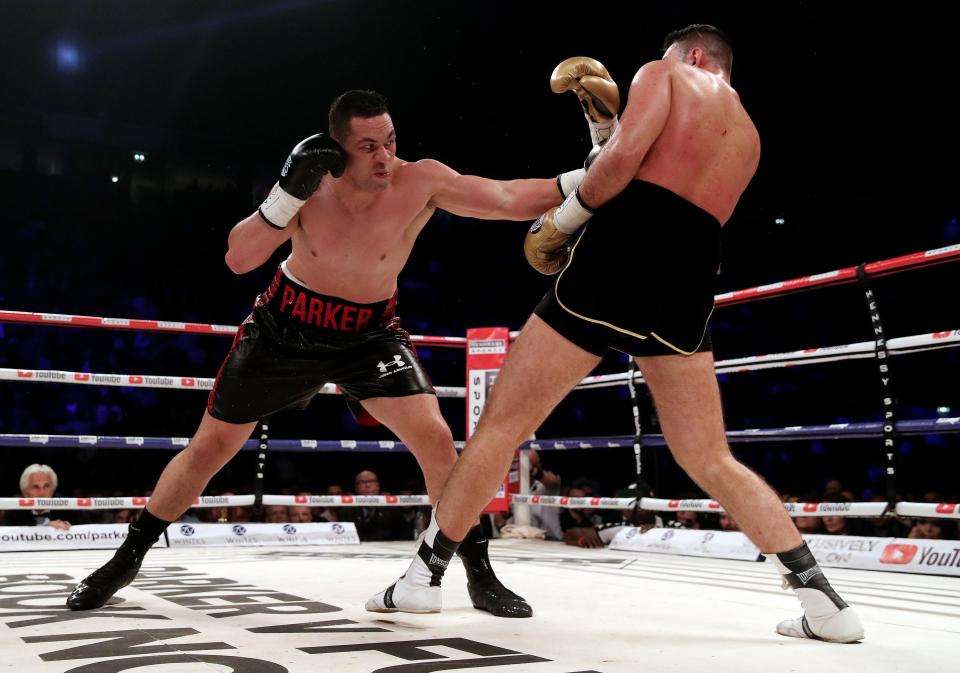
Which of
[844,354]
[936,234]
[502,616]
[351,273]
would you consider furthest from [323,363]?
[936,234]

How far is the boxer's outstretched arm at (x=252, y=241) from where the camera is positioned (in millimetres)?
1818

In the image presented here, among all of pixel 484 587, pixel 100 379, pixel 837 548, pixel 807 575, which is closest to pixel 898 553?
pixel 837 548

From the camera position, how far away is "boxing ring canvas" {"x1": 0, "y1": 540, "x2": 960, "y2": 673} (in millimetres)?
1191

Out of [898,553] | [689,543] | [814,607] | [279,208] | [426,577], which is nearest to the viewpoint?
[814,607]

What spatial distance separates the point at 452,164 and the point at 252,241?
7353 millimetres

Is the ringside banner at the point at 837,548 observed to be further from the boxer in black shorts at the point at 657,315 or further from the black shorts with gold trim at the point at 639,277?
the black shorts with gold trim at the point at 639,277

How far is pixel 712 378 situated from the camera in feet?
5.11

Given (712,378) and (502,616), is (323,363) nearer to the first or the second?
(502,616)

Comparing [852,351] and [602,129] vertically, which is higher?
[602,129]

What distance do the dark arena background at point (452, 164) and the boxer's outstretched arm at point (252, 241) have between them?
3.80 metres

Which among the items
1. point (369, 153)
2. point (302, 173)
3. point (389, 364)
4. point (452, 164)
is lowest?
point (389, 364)

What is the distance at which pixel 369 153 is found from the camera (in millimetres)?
1932

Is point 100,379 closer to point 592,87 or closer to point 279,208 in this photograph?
point 279,208

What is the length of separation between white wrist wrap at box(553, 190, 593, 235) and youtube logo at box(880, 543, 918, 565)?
1732 millimetres
